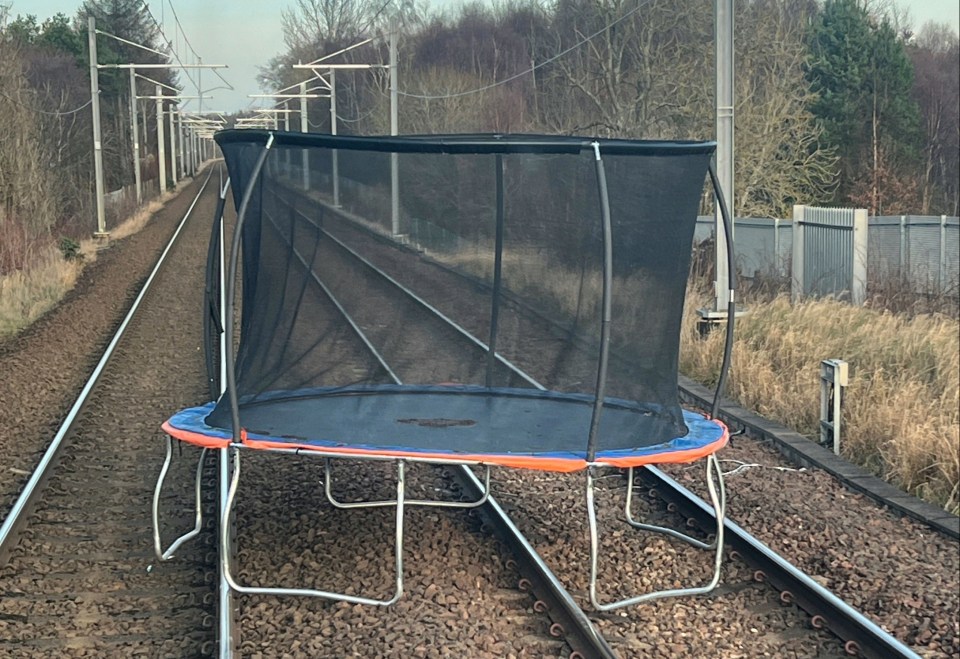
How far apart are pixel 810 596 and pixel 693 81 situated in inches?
906

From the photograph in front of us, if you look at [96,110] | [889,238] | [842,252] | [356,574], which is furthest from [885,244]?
[96,110]

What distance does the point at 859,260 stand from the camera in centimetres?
1717

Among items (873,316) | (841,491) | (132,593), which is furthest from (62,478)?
(873,316)

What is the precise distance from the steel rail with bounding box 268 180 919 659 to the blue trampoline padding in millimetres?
328

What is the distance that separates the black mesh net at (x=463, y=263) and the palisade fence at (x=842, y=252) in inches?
434

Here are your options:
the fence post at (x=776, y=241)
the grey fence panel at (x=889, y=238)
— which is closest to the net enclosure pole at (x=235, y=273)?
the fence post at (x=776, y=241)

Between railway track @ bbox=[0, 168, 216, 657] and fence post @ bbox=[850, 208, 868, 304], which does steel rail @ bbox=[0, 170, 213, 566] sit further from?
fence post @ bbox=[850, 208, 868, 304]

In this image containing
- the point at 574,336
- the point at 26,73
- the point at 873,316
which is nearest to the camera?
the point at 574,336

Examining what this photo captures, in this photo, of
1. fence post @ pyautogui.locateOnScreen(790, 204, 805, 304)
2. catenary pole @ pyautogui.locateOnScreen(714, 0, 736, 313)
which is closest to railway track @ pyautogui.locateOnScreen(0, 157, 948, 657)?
catenary pole @ pyautogui.locateOnScreen(714, 0, 736, 313)

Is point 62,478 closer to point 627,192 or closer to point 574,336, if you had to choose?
point 574,336

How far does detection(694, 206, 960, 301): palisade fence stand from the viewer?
696 inches

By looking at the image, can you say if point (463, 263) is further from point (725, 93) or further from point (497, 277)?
point (725, 93)

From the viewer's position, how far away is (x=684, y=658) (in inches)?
192

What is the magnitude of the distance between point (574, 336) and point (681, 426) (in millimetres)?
717
